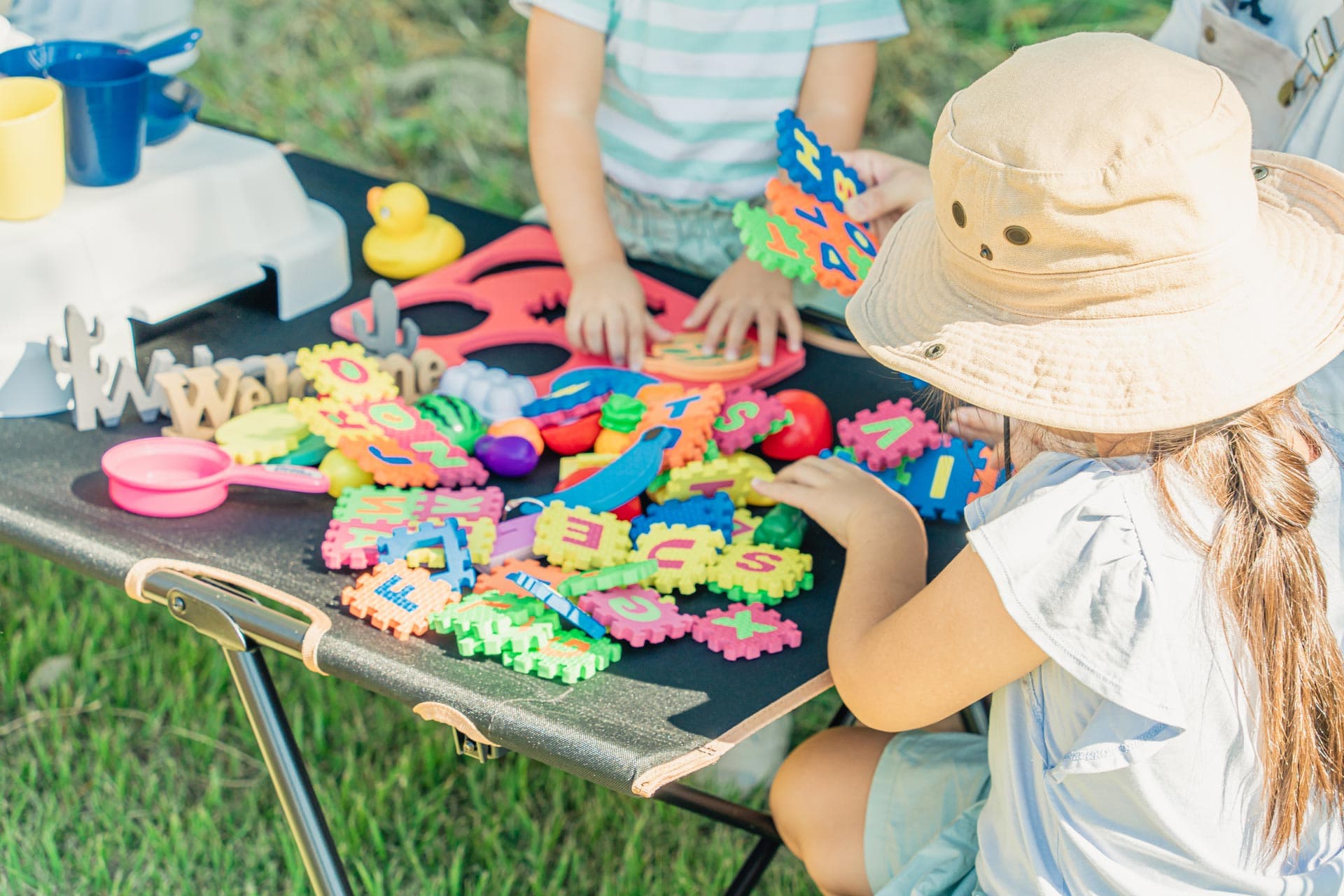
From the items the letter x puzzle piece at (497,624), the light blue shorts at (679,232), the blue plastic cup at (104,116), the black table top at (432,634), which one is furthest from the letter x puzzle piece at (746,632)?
the blue plastic cup at (104,116)

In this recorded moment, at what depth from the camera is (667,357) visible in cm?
129

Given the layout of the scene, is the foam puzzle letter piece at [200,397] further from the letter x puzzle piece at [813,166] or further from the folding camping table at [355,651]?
the letter x puzzle piece at [813,166]

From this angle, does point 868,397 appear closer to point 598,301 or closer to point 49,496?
point 598,301

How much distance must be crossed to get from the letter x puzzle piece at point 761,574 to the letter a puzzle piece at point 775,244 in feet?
0.85

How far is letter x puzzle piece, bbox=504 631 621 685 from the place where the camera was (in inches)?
36.0

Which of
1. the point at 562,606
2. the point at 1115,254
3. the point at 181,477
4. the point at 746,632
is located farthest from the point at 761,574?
the point at 181,477

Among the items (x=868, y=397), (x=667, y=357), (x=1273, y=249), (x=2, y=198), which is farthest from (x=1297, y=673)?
(x=2, y=198)

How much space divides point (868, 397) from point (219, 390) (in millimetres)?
610

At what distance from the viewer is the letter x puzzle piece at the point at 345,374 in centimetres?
114

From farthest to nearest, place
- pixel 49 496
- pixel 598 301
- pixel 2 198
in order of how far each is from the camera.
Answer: pixel 598 301 < pixel 2 198 < pixel 49 496

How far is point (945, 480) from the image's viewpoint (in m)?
1.10

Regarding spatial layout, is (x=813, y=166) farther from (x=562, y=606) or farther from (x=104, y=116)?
(x=104, y=116)

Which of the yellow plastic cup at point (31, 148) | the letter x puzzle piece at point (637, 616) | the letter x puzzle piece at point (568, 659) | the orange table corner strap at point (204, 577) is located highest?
the yellow plastic cup at point (31, 148)

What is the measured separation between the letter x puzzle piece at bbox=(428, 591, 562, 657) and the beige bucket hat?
347mm
